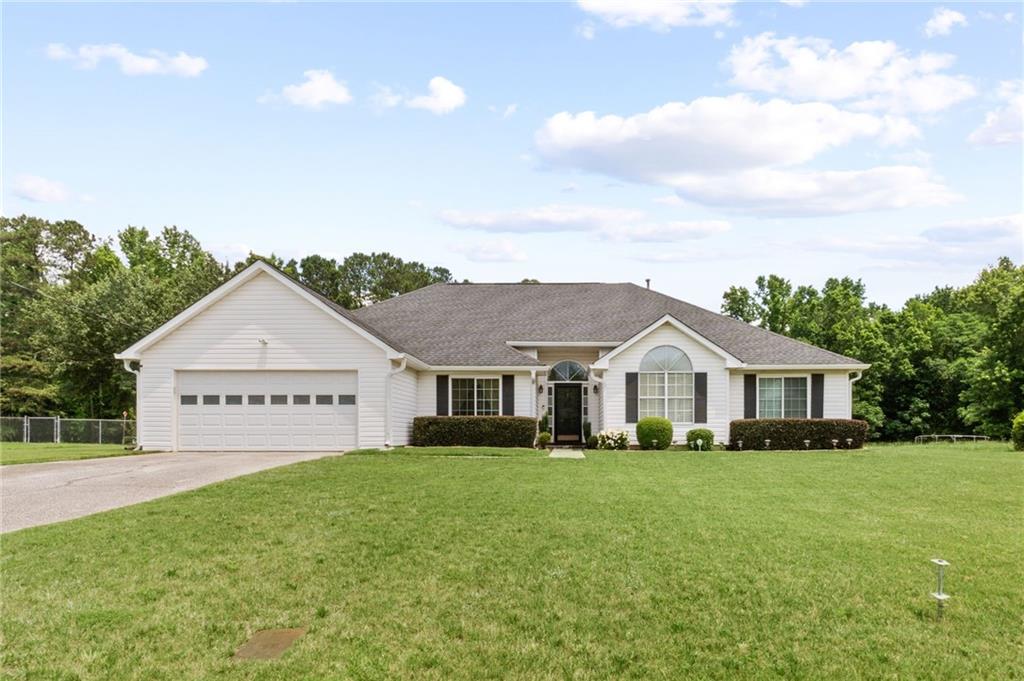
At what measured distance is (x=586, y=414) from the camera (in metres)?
25.2

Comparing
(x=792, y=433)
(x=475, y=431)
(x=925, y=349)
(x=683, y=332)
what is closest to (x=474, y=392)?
(x=475, y=431)

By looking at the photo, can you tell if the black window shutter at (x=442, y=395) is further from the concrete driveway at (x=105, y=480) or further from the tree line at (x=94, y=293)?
the tree line at (x=94, y=293)

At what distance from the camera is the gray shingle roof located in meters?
24.1

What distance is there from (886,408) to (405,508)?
33982mm

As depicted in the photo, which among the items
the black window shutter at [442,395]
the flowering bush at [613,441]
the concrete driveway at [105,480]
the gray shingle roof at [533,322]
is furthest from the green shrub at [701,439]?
the concrete driveway at [105,480]

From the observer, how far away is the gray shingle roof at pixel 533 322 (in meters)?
24.1

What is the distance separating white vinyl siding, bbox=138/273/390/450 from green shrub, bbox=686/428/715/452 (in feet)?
31.0

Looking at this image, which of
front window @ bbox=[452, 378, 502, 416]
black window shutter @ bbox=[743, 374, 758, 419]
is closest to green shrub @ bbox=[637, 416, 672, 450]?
black window shutter @ bbox=[743, 374, 758, 419]

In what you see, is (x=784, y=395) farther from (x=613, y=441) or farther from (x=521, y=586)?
(x=521, y=586)

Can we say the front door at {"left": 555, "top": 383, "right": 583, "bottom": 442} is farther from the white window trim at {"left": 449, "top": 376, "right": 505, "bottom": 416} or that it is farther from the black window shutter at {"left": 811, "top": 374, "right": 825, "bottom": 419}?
the black window shutter at {"left": 811, "top": 374, "right": 825, "bottom": 419}

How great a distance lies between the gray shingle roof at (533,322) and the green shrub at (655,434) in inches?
138

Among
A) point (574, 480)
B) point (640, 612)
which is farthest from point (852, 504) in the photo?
point (640, 612)

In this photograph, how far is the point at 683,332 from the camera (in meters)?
23.0

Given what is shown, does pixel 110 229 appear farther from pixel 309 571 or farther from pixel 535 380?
pixel 309 571
